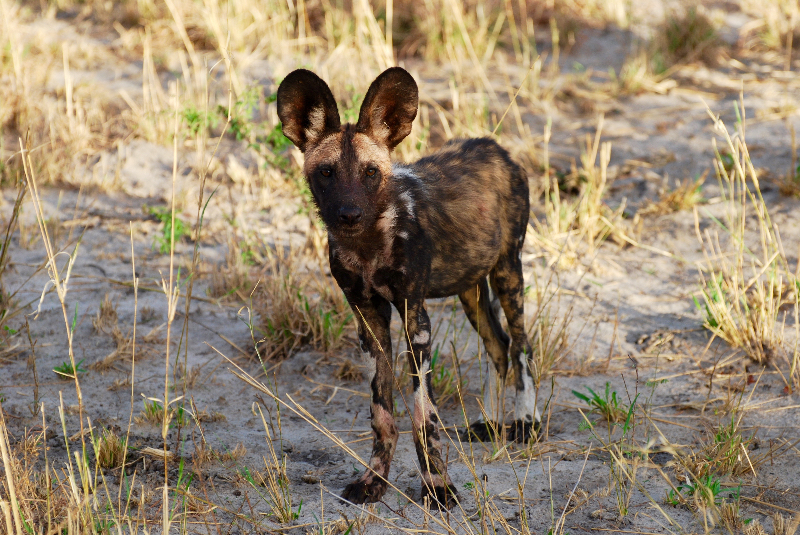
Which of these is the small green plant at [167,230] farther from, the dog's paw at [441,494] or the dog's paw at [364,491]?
the dog's paw at [441,494]

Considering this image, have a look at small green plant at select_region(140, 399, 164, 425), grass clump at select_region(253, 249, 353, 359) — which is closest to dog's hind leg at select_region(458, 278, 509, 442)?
grass clump at select_region(253, 249, 353, 359)

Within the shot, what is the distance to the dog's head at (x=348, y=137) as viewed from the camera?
3268 millimetres

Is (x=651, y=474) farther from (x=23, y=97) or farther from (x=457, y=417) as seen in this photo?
(x=23, y=97)

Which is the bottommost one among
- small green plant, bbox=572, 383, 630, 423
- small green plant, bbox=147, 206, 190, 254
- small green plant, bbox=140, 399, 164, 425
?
small green plant, bbox=572, 383, 630, 423

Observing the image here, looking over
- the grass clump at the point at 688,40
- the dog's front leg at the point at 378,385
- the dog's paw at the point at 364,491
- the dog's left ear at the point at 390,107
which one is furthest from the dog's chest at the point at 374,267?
the grass clump at the point at 688,40

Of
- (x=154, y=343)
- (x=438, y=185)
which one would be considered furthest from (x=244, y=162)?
(x=438, y=185)

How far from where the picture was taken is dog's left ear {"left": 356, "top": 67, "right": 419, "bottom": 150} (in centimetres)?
336

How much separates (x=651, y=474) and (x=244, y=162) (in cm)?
528

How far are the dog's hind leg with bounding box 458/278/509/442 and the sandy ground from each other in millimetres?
149

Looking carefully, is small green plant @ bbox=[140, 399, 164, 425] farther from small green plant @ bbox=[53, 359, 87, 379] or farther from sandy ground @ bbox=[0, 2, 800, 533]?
small green plant @ bbox=[53, 359, 87, 379]

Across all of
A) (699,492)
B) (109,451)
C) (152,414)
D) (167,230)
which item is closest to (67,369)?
(152,414)

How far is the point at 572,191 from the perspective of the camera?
23.5ft

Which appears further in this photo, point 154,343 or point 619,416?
point 154,343

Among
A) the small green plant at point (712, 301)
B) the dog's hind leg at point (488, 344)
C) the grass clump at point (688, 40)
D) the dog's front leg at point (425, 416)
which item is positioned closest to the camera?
the dog's front leg at point (425, 416)
